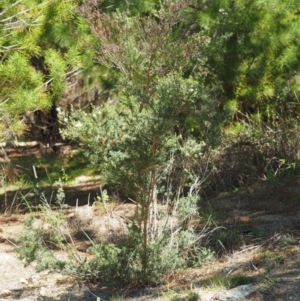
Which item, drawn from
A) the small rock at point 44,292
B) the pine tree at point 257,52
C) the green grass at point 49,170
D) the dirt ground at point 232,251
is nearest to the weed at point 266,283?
the dirt ground at point 232,251

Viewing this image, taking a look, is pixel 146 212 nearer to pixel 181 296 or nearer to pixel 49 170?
pixel 181 296

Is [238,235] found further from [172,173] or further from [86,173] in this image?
[86,173]

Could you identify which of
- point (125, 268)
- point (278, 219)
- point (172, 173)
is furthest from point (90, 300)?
point (278, 219)

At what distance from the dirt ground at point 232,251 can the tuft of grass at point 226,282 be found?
0.04 m

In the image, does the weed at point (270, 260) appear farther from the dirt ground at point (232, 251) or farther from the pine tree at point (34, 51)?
the pine tree at point (34, 51)

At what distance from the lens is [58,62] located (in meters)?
7.95

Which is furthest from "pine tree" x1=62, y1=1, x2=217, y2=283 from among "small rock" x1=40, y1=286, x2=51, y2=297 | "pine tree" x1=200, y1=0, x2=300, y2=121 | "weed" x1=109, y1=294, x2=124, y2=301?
"pine tree" x1=200, y1=0, x2=300, y2=121

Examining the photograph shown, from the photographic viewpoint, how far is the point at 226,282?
18.3 ft

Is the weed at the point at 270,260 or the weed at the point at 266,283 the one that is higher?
the weed at the point at 266,283

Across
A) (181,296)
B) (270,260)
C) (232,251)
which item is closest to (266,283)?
(270,260)

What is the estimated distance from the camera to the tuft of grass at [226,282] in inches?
218

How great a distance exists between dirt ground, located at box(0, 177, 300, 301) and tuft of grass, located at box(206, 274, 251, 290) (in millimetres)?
44

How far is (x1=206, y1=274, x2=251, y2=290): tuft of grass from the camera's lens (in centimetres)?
554

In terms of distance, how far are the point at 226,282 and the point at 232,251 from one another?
0.92 meters
